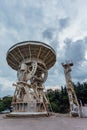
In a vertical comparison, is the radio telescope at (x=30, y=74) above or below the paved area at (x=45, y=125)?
above

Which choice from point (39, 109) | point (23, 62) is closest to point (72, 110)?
point (39, 109)

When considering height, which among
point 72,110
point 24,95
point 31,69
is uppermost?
point 31,69

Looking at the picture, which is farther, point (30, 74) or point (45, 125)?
point (30, 74)

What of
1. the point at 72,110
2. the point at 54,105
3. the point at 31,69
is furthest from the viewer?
the point at 54,105

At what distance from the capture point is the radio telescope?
3078 centimetres

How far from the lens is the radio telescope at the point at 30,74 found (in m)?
30.8

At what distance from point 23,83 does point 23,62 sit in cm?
456

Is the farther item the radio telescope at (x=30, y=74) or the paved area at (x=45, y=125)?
the radio telescope at (x=30, y=74)

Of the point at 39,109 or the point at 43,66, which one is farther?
the point at 43,66

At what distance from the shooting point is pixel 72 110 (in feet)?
95.2

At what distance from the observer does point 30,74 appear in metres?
31.7

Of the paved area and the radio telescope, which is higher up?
the radio telescope

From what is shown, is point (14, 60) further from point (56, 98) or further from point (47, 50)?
point (56, 98)

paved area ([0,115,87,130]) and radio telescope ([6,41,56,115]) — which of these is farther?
radio telescope ([6,41,56,115])
